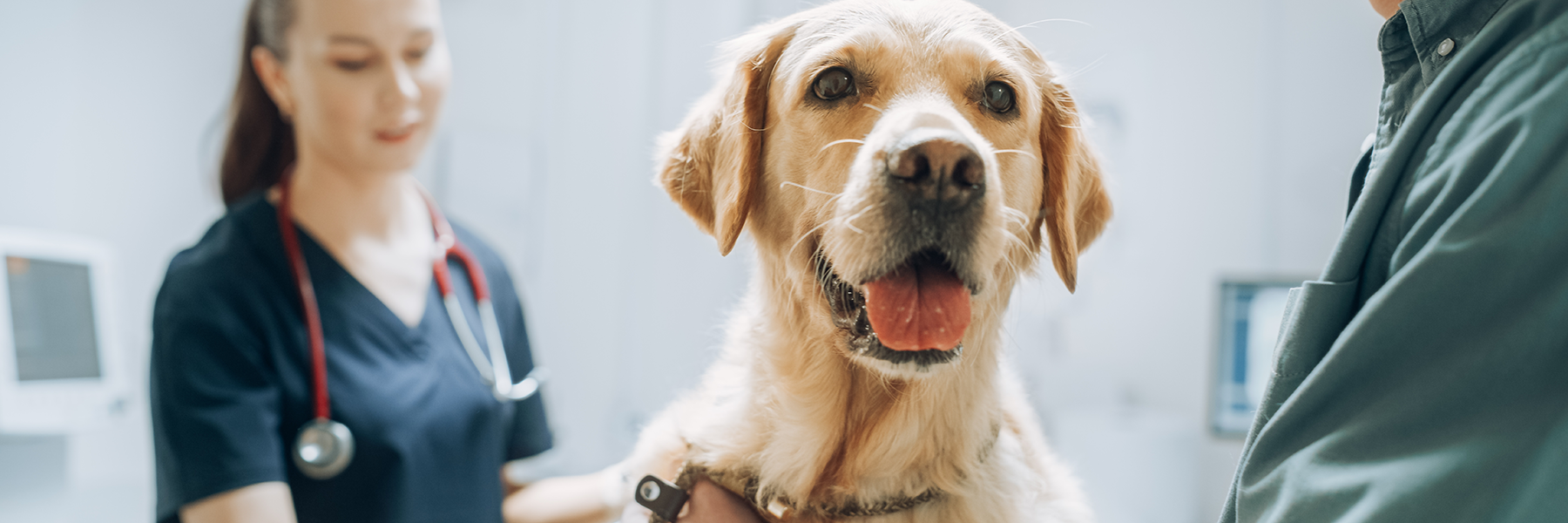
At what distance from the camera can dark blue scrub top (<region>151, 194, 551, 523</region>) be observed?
1287mm

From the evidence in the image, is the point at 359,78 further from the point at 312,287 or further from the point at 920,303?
the point at 920,303

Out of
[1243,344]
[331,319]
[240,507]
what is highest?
[331,319]

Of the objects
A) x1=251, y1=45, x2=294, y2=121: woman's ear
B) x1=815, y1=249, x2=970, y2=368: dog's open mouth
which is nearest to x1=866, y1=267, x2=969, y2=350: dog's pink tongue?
x1=815, y1=249, x2=970, y2=368: dog's open mouth

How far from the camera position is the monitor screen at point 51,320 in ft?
5.45

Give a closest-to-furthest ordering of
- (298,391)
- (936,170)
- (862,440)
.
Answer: (936,170), (862,440), (298,391)

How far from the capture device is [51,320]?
1.73 metres

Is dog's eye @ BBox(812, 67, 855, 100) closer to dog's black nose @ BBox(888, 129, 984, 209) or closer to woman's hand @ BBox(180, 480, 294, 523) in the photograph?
dog's black nose @ BBox(888, 129, 984, 209)

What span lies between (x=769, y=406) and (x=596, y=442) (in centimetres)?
178

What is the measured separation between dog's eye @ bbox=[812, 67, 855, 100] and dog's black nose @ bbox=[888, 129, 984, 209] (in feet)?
0.73

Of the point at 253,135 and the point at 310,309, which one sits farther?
the point at 253,135

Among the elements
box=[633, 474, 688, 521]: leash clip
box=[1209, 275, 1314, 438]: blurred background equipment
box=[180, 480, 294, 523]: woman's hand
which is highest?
box=[633, 474, 688, 521]: leash clip

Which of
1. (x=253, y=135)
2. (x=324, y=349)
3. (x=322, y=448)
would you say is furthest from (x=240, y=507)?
(x=253, y=135)

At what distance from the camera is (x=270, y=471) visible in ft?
4.28

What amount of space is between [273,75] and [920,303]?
1.31m
